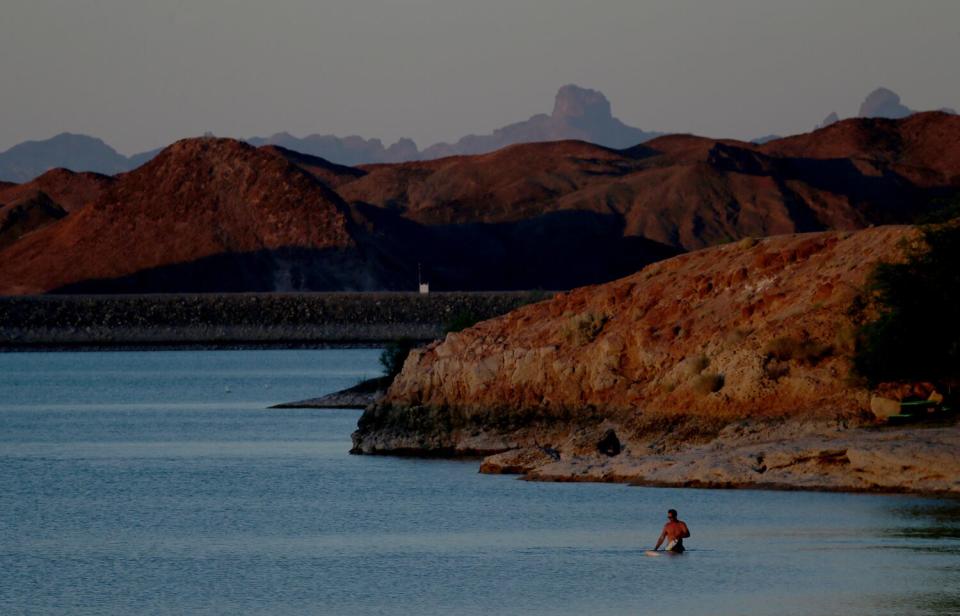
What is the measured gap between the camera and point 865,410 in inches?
1276

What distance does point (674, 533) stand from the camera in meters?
24.5

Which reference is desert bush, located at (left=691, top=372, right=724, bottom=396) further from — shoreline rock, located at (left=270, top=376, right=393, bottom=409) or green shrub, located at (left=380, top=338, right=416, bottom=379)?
shoreline rock, located at (left=270, top=376, right=393, bottom=409)

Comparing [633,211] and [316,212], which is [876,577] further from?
[633,211]

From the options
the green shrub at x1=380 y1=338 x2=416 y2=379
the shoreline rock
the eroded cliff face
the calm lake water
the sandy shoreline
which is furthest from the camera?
the shoreline rock

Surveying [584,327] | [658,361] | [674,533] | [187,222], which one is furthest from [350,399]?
[187,222]

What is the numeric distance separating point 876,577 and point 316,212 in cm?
15749

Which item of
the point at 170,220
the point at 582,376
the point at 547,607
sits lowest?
the point at 547,607

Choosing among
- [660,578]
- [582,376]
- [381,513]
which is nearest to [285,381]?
[582,376]

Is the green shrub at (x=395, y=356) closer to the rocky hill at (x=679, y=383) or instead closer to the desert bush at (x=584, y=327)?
the rocky hill at (x=679, y=383)

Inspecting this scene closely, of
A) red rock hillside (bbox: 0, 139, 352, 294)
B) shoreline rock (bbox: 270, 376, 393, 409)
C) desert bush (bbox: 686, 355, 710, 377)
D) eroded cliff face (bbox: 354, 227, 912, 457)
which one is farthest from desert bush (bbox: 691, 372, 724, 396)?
red rock hillside (bbox: 0, 139, 352, 294)

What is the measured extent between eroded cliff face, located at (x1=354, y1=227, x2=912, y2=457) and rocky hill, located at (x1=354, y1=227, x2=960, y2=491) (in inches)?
1.4

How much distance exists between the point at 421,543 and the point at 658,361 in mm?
10144

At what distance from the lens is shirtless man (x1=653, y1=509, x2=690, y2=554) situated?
24375 millimetres

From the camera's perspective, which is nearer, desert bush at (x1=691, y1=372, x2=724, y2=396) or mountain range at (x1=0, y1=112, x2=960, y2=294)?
desert bush at (x1=691, y1=372, x2=724, y2=396)
